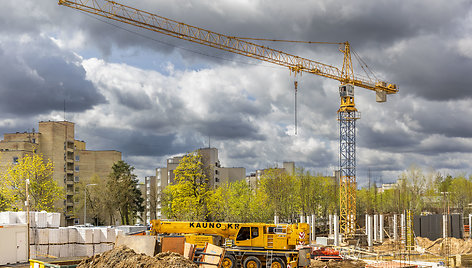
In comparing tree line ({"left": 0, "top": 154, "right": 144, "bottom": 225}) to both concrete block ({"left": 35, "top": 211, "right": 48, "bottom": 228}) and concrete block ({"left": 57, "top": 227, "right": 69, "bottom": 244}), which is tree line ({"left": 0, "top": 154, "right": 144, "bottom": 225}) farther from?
concrete block ({"left": 57, "top": 227, "right": 69, "bottom": 244})

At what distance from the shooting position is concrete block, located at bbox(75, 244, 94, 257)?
1203 inches

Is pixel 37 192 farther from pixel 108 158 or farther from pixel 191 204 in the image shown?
pixel 108 158

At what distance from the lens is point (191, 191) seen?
53125 mm

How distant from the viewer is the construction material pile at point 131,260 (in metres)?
20.9

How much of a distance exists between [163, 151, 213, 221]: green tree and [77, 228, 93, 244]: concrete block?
70.6 ft

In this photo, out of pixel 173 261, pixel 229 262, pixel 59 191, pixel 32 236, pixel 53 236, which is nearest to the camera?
pixel 173 261

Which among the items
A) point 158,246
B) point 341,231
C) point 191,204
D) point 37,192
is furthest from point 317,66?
point 158,246

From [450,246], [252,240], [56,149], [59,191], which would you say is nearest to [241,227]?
[252,240]

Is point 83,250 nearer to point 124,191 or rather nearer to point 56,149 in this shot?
point 124,191

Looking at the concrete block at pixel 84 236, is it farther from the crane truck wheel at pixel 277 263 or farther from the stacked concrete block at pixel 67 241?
the crane truck wheel at pixel 277 263

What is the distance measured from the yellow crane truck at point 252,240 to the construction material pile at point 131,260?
6.42m

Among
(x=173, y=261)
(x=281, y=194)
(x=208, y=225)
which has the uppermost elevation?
(x=208, y=225)

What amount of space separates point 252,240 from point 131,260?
8642 millimetres

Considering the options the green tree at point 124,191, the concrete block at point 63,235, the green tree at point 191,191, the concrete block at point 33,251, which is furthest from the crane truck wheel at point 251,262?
the green tree at point 124,191
